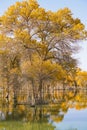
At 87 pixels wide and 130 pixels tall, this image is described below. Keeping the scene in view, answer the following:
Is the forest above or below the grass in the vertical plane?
above

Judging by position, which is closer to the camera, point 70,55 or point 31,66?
point 31,66

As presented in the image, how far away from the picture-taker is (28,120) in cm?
2309

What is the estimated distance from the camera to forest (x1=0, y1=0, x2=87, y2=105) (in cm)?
3728

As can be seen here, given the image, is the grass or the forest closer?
the grass

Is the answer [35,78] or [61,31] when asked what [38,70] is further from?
[61,31]

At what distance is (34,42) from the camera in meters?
38.8

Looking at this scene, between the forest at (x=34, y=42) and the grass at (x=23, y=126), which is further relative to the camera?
the forest at (x=34, y=42)

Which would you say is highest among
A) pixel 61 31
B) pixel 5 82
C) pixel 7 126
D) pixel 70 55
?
pixel 61 31

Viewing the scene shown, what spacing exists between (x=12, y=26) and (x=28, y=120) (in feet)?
63.4

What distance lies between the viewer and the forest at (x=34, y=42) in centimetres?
3728

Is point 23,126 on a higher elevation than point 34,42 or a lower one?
lower

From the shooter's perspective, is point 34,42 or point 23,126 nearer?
point 23,126

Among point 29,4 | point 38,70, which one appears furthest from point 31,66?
point 29,4

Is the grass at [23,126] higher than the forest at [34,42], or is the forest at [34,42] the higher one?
the forest at [34,42]
